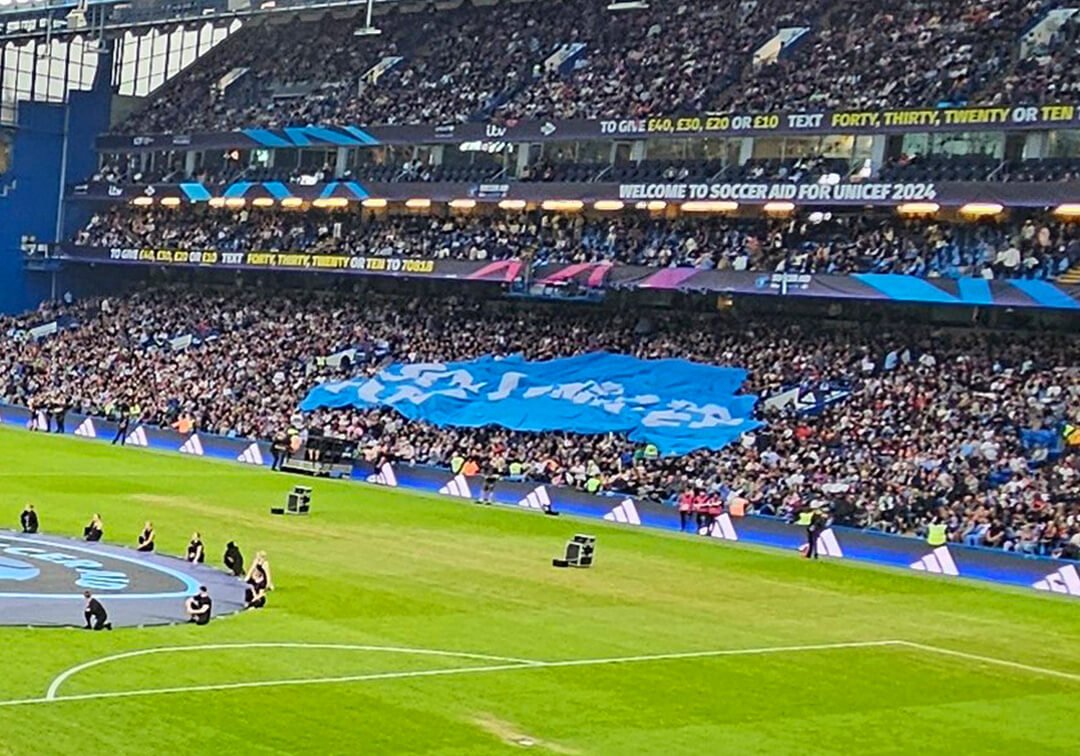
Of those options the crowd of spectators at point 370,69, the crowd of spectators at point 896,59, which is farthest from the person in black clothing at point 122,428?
the crowd of spectators at point 896,59

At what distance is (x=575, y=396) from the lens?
71562mm

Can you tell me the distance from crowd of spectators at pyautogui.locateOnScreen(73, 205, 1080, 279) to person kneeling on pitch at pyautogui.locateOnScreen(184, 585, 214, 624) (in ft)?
123

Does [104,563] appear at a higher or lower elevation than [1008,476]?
lower

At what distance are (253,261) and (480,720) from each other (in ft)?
216

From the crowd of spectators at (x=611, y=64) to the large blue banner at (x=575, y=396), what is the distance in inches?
458

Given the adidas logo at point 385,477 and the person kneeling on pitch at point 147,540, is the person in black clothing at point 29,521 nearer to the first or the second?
the person kneeling on pitch at point 147,540

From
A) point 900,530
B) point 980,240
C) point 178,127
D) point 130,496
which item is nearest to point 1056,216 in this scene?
point 980,240

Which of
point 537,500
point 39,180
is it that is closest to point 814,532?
point 537,500

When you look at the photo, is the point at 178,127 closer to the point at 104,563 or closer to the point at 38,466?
the point at 38,466

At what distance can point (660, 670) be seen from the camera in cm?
3259

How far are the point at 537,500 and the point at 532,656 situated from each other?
29325 millimetres

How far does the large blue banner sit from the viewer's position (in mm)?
67000

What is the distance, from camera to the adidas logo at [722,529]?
57.1m

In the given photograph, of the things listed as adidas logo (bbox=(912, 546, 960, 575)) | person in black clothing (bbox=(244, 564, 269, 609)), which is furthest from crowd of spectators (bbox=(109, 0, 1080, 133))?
person in black clothing (bbox=(244, 564, 269, 609))
